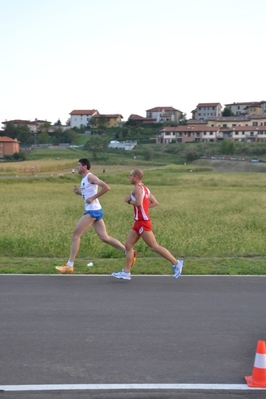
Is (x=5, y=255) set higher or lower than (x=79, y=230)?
lower

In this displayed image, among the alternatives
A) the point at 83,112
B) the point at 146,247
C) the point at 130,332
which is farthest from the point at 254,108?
the point at 130,332

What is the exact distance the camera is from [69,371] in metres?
5.32

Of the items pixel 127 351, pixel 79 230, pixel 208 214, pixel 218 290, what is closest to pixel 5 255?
pixel 79 230

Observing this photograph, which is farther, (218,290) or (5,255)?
(5,255)

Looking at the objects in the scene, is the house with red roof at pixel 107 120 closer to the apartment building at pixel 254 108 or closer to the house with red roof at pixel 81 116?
the house with red roof at pixel 81 116

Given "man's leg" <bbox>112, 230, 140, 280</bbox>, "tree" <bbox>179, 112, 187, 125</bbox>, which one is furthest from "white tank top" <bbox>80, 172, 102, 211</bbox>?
"tree" <bbox>179, 112, 187, 125</bbox>

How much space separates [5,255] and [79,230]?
2964mm

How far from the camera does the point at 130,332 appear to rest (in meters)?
6.52

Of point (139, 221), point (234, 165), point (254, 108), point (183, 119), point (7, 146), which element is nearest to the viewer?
point (139, 221)

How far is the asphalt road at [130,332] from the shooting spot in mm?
5164

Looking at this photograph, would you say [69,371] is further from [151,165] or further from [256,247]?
[151,165]

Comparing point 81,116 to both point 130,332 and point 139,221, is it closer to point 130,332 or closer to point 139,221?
point 139,221

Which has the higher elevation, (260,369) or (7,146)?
(260,369)

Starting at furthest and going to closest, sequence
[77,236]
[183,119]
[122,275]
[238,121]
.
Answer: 1. [183,119]
2. [238,121]
3. [77,236]
4. [122,275]
